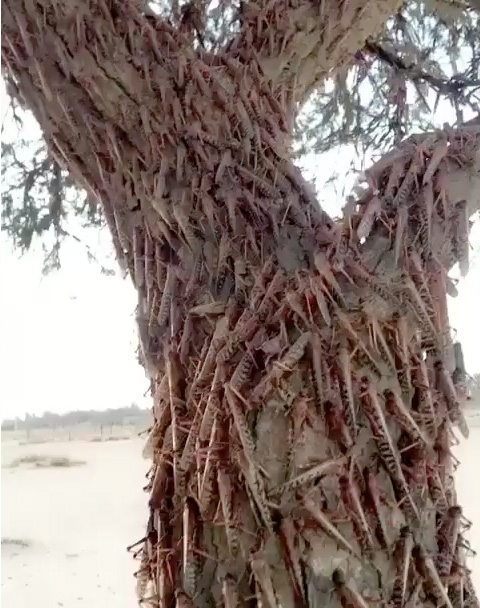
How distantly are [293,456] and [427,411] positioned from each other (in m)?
0.14

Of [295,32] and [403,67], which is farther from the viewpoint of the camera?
[403,67]

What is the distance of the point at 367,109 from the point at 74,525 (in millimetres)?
848

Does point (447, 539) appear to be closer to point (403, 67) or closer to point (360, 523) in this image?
point (360, 523)

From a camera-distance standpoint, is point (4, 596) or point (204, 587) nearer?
point (204, 587)

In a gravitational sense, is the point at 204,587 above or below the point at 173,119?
below

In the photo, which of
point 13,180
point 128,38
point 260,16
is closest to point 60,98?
point 128,38

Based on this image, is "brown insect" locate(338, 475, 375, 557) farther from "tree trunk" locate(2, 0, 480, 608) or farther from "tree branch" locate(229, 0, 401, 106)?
"tree branch" locate(229, 0, 401, 106)

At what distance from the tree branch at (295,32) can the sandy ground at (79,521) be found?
60cm

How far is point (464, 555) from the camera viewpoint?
2.09ft

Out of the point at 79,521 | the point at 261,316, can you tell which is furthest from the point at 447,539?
the point at 79,521

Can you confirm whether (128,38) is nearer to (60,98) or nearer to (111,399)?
(60,98)

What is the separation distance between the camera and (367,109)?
115cm

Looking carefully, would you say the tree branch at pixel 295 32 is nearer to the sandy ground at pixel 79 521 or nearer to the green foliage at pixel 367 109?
the green foliage at pixel 367 109

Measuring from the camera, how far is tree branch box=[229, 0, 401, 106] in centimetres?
77
